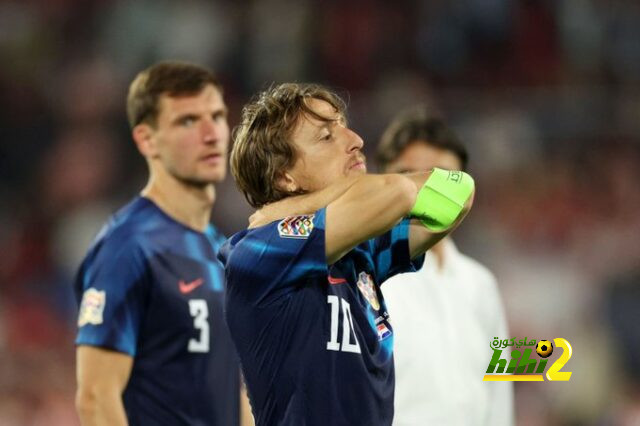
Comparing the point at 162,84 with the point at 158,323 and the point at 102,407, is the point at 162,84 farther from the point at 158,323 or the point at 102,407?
the point at 102,407

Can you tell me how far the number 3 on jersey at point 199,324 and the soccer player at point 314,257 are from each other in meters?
1.28

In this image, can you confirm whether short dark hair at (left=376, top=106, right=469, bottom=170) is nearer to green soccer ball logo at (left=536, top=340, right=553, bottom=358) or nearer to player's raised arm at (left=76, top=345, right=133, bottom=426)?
green soccer ball logo at (left=536, top=340, right=553, bottom=358)

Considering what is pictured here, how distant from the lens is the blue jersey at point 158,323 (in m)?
4.32

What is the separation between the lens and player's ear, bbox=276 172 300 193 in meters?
3.13

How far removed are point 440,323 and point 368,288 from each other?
1.20 metres

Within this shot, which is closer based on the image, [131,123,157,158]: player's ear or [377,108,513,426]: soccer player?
[377,108,513,426]: soccer player

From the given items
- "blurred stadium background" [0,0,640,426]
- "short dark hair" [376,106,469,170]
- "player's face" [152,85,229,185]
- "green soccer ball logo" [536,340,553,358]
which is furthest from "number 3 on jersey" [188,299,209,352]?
"blurred stadium background" [0,0,640,426]

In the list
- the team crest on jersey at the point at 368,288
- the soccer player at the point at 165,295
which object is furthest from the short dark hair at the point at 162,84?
the team crest on jersey at the point at 368,288

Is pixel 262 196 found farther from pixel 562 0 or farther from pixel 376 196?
pixel 562 0

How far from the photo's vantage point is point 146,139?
190 inches

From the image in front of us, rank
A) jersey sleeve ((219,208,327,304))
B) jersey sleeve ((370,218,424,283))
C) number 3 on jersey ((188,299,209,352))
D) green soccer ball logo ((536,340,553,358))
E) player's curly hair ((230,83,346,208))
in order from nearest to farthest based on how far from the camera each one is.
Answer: jersey sleeve ((219,208,327,304)) → player's curly hair ((230,83,346,208)) → jersey sleeve ((370,218,424,283)) → green soccer ball logo ((536,340,553,358)) → number 3 on jersey ((188,299,209,352))

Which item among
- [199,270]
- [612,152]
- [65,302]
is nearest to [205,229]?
[199,270]

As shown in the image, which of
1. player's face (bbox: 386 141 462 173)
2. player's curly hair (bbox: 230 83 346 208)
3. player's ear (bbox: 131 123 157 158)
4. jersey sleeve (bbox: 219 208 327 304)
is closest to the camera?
jersey sleeve (bbox: 219 208 327 304)

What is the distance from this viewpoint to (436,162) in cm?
463
